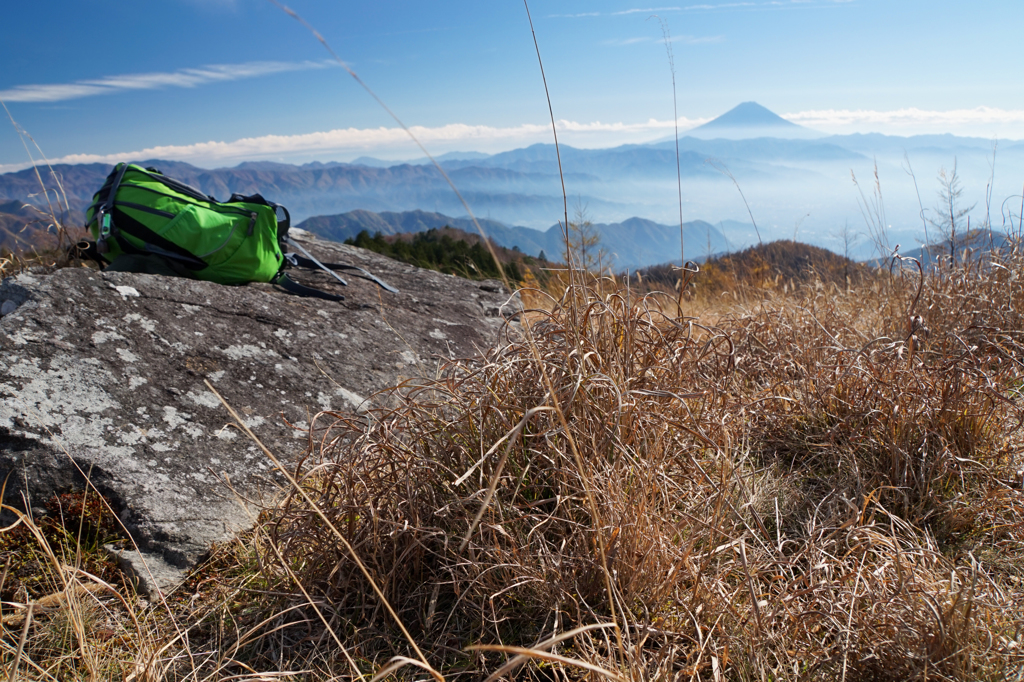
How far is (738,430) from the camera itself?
185cm

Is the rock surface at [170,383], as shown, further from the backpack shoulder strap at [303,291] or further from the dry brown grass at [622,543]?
the dry brown grass at [622,543]

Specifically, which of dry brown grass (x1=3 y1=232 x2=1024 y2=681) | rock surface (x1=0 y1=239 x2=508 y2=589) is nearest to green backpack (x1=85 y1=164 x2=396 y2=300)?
rock surface (x1=0 y1=239 x2=508 y2=589)

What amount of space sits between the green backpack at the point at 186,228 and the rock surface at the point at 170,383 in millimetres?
222

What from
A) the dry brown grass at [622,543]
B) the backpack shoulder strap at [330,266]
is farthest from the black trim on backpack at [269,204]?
the dry brown grass at [622,543]

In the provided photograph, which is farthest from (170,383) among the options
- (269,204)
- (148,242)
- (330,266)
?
(330,266)

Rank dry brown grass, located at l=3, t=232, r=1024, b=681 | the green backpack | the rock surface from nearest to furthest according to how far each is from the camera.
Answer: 1. dry brown grass, located at l=3, t=232, r=1024, b=681
2. the rock surface
3. the green backpack

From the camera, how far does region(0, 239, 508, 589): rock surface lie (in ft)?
5.85

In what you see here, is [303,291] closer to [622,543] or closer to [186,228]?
[186,228]

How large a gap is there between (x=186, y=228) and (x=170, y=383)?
4.76ft

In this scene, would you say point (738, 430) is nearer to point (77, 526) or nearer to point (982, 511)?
point (982, 511)

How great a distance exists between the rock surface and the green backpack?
0.73 ft

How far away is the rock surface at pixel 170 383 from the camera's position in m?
1.78

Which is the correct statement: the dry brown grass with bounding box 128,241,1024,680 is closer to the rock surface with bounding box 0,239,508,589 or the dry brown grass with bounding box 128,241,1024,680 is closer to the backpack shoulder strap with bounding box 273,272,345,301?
the rock surface with bounding box 0,239,508,589

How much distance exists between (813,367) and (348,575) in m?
2.15
